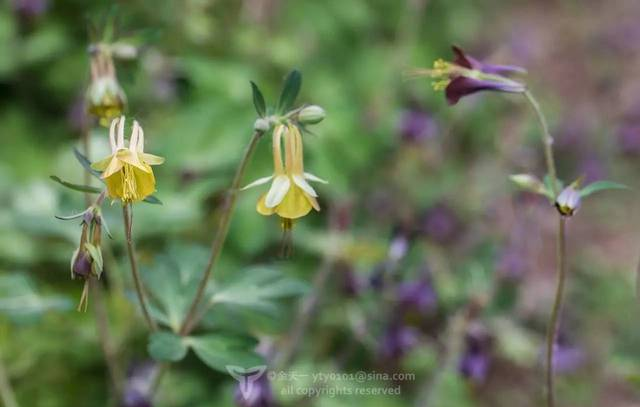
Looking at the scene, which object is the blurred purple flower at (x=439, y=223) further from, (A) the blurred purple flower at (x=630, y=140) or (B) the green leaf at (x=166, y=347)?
(B) the green leaf at (x=166, y=347)

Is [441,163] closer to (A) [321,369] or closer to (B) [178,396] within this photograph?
(A) [321,369]

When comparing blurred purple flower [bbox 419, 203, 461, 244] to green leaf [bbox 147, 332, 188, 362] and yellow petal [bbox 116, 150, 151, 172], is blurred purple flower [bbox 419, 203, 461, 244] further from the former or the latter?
yellow petal [bbox 116, 150, 151, 172]

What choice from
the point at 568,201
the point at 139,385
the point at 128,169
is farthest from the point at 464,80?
the point at 139,385

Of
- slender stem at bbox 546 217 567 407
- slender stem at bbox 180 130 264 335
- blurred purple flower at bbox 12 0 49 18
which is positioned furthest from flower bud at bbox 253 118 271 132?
blurred purple flower at bbox 12 0 49 18

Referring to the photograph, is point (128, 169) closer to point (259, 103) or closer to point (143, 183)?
point (143, 183)

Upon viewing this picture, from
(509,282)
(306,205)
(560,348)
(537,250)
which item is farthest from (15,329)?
(537,250)
